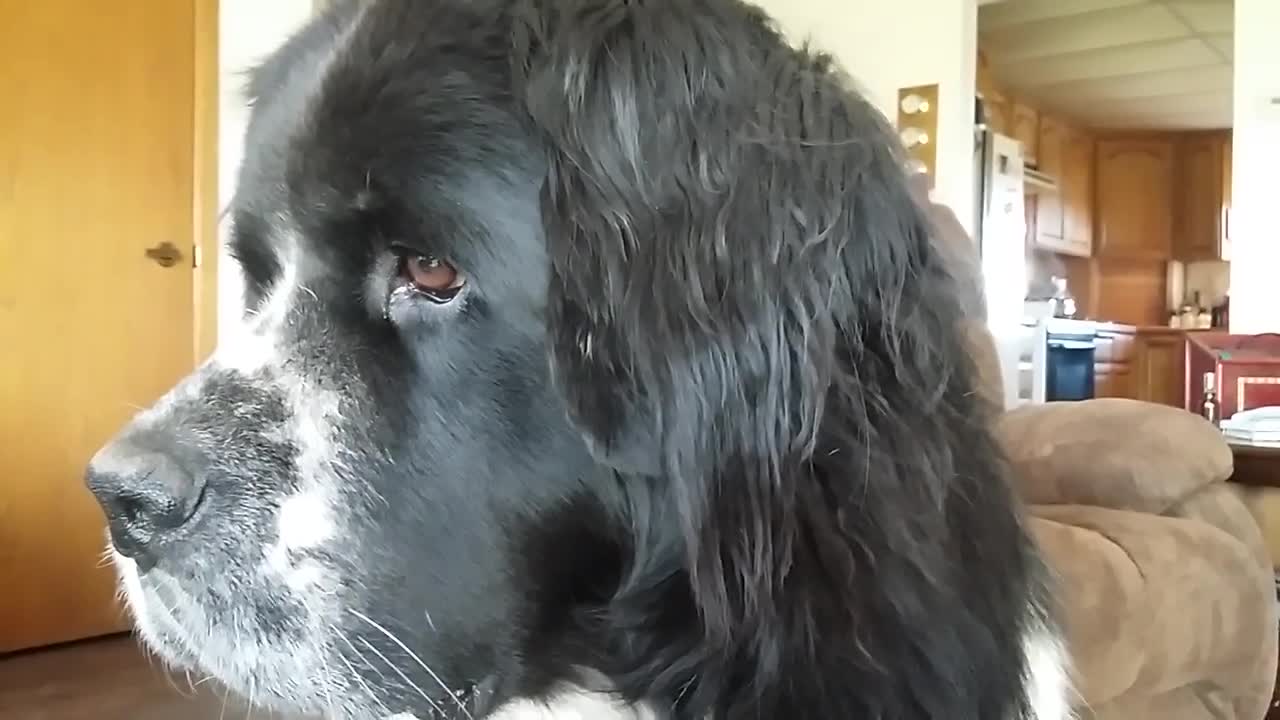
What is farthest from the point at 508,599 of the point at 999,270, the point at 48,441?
the point at 999,270

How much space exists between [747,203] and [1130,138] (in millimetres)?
8792

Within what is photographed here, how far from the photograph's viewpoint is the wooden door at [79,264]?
332 centimetres

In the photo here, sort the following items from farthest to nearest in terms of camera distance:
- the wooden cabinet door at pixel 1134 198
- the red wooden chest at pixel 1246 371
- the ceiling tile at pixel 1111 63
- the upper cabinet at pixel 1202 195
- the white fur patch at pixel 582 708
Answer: the wooden cabinet door at pixel 1134 198
the upper cabinet at pixel 1202 195
the ceiling tile at pixel 1111 63
the red wooden chest at pixel 1246 371
the white fur patch at pixel 582 708

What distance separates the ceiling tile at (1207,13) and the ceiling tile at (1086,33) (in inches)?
2.4

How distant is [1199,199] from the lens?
854 cm

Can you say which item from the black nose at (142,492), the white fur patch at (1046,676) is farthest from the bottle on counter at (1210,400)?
the black nose at (142,492)

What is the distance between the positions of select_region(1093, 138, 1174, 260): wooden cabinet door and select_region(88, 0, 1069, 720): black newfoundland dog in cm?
852

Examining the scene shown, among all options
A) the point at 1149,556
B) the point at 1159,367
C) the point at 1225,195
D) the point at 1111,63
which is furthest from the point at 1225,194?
the point at 1149,556

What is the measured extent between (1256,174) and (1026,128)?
3838 millimetres

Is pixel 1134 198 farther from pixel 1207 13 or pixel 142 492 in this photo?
pixel 142 492

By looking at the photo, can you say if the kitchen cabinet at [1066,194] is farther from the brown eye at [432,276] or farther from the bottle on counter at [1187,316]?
the brown eye at [432,276]

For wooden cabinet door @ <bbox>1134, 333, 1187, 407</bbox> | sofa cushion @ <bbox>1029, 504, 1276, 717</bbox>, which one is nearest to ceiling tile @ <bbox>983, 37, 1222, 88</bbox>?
wooden cabinet door @ <bbox>1134, 333, 1187, 407</bbox>

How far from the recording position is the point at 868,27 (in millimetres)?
4566

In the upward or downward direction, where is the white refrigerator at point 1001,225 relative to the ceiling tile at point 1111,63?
downward
